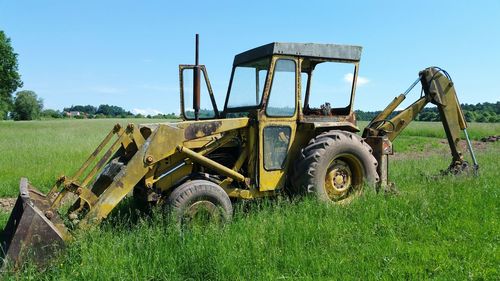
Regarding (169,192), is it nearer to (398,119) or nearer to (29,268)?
(29,268)

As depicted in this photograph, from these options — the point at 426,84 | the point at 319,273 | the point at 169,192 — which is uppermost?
the point at 426,84

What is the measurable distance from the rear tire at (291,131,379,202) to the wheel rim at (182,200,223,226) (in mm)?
1373

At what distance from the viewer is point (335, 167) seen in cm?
647

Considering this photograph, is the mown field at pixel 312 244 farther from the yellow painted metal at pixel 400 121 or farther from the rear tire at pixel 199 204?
the yellow painted metal at pixel 400 121

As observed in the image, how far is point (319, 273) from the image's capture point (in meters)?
4.12

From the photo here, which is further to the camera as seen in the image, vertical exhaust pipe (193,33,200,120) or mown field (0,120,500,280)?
vertical exhaust pipe (193,33,200,120)

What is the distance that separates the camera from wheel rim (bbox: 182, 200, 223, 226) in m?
5.20

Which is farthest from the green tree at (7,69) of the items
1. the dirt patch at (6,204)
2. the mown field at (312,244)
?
the mown field at (312,244)

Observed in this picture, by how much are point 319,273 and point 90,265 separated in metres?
2.15

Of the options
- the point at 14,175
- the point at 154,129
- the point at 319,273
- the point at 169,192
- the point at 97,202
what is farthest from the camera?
the point at 14,175

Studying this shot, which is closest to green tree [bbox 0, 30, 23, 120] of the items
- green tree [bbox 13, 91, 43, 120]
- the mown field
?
the mown field

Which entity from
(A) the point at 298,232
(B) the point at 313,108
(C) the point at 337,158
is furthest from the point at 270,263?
(B) the point at 313,108

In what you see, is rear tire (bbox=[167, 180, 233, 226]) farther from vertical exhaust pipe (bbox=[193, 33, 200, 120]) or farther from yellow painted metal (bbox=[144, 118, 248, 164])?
vertical exhaust pipe (bbox=[193, 33, 200, 120])

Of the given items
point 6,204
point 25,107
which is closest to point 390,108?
point 6,204
